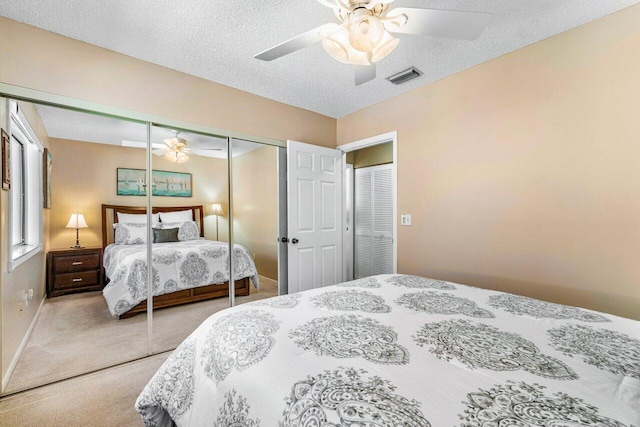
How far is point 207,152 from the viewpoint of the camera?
275cm

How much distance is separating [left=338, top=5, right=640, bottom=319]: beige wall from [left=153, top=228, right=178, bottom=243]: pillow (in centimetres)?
234

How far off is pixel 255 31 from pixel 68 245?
6.90 ft

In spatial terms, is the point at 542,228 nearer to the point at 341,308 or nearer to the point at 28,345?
the point at 341,308

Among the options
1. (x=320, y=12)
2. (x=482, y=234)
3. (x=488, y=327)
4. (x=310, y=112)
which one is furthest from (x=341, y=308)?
(x=310, y=112)

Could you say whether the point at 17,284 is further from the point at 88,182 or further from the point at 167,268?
the point at 167,268

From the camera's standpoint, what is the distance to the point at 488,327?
123cm

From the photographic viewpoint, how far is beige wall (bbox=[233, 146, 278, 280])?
2.90m

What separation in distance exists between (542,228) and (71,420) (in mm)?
3308

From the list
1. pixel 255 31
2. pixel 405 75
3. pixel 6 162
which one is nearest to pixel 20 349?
pixel 6 162

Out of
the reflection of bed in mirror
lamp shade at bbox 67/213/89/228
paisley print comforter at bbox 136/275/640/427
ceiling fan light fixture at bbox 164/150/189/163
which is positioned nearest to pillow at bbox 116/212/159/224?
the reflection of bed in mirror

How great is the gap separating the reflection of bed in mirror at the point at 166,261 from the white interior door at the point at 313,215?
1.81 ft

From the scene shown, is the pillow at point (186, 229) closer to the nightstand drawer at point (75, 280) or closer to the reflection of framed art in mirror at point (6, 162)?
the nightstand drawer at point (75, 280)

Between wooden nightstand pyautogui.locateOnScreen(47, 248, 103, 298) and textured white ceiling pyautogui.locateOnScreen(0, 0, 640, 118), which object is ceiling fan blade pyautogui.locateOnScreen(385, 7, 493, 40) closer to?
textured white ceiling pyautogui.locateOnScreen(0, 0, 640, 118)

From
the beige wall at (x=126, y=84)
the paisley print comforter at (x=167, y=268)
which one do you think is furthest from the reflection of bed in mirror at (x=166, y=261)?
the beige wall at (x=126, y=84)
